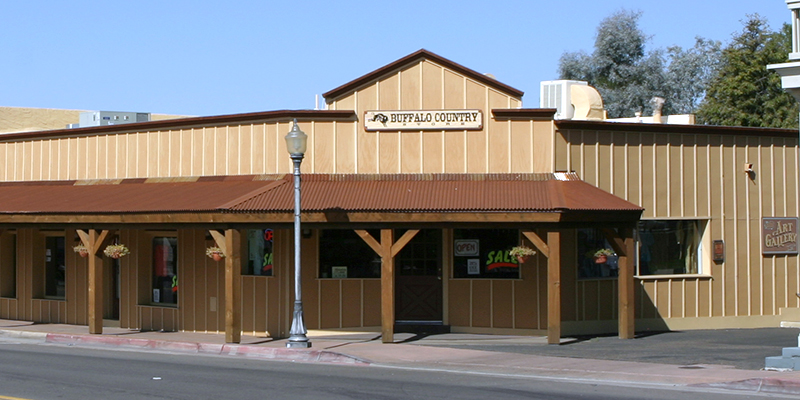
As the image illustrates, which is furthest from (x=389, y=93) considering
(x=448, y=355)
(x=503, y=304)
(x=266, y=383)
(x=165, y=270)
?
(x=266, y=383)

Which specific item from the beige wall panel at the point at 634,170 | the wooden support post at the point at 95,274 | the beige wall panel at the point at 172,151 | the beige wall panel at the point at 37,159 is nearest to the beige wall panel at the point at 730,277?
the beige wall panel at the point at 634,170

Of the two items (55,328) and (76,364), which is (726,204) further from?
(55,328)

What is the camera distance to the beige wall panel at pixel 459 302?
1909cm

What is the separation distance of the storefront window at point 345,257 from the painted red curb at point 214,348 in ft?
10.1

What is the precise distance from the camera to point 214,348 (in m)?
17.1

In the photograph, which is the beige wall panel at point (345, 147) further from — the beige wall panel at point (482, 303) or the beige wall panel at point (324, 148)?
the beige wall panel at point (482, 303)

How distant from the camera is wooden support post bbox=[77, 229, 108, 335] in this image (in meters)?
19.3

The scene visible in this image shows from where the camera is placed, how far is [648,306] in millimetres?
19922

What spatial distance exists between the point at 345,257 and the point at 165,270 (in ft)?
15.3

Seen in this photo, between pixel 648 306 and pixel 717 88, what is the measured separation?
2440 centimetres

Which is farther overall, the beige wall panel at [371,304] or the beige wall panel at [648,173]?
the beige wall panel at [648,173]

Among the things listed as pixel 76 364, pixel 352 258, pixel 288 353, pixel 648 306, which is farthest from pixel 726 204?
pixel 76 364

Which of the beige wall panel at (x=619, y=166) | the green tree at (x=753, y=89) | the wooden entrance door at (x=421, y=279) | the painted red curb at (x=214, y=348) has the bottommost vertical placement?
the painted red curb at (x=214, y=348)

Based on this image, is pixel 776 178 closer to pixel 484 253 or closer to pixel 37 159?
pixel 484 253
